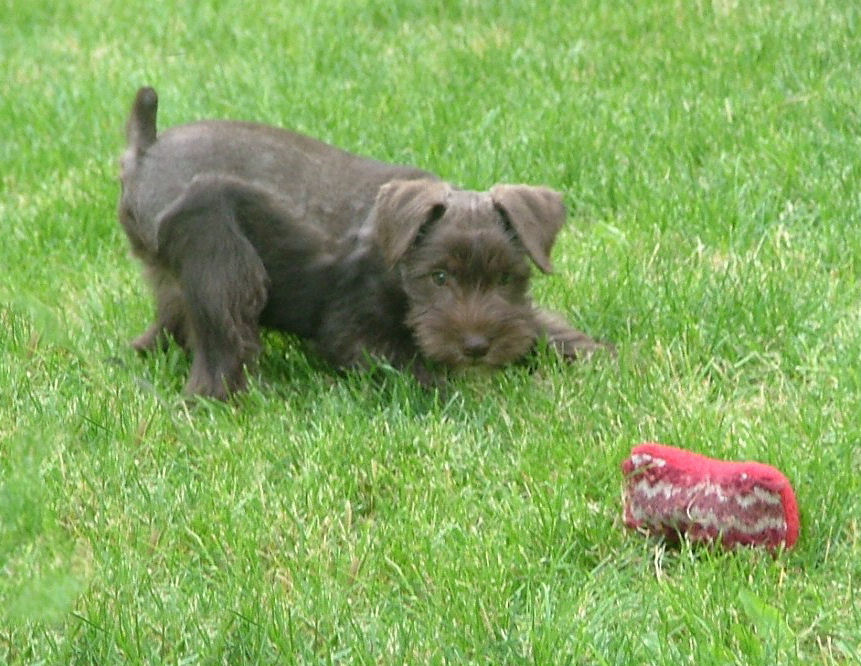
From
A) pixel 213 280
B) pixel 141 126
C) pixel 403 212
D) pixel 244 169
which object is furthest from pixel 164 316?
pixel 403 212

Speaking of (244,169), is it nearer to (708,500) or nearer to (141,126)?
(141,126)

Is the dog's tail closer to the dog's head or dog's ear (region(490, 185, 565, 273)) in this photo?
Result: the dog's head

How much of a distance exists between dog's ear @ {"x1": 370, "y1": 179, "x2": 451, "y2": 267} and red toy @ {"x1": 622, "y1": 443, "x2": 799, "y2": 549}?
4.42 ft

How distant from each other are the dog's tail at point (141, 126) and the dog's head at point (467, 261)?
94cm

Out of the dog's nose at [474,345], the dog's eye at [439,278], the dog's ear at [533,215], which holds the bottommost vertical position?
the dog's nose at [474,345]

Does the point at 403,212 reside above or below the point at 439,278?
above

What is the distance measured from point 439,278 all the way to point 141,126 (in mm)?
1302

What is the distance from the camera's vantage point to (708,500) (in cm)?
396

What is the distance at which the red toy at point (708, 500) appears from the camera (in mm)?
3920

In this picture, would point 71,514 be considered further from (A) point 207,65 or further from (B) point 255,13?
(B) point 255,13

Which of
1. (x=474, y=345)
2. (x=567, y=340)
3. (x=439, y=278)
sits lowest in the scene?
(x=567, y=340)

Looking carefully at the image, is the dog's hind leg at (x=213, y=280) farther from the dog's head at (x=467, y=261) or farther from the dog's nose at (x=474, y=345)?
the dog's nose at (x=474, y=345)

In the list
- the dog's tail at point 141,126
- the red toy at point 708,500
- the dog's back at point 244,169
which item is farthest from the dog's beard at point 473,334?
the dog's tail at point 141,126

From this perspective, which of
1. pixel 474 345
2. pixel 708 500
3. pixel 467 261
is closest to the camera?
pixel 708 500
